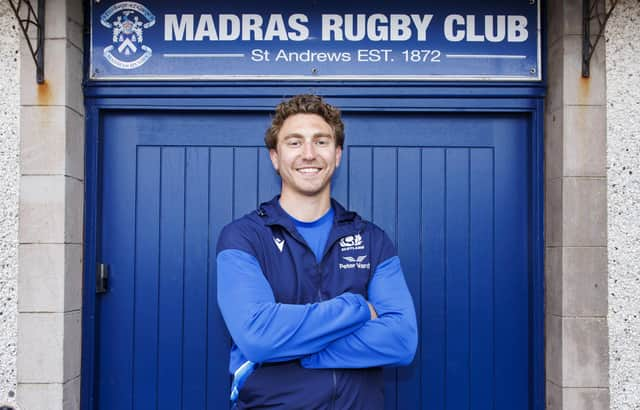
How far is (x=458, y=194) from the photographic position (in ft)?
10.5

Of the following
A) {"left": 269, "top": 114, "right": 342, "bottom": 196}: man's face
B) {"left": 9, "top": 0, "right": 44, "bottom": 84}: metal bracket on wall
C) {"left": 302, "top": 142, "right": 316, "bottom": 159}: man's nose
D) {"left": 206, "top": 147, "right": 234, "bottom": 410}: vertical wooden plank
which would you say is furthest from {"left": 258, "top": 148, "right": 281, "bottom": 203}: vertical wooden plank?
{"left": 9, "top": 0, "right": 44, "bottom": 84}: metal bracket on wall

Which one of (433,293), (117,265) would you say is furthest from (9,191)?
(433,293)

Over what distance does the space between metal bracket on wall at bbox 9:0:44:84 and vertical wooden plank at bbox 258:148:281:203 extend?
1146 mm

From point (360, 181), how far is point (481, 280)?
835 mm

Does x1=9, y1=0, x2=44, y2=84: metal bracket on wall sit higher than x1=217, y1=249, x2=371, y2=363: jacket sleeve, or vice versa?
x1=9, y1=0, x2=44, y2=84: metal bracket on wall

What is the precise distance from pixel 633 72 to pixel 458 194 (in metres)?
1.04

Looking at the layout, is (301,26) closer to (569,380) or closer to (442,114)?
(442,114)

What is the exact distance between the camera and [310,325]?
2.15m

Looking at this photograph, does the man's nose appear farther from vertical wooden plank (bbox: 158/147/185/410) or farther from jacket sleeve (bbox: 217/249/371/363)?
vertical wooden plank (bbox: 158/147/185/410)

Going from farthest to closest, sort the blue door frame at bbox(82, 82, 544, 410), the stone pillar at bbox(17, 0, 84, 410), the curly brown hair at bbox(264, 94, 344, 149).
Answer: the blue door frame at bbox(82, 82, 544, 410), the stone pillar at bbox(17, 0, 84, 410), the curly brown hair at bbox(264, 94, 344, 149)

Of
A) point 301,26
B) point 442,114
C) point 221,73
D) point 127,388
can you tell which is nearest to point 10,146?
point 221,73

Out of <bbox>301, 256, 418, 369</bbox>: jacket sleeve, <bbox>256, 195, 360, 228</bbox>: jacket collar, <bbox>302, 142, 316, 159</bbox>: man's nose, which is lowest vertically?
<bbox>301, 256, 418, 369</bbox>: jacket sleeve

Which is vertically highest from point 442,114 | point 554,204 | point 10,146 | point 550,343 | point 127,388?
point 442,114

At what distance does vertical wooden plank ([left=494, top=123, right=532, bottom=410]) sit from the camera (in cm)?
316
